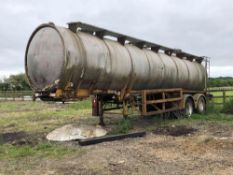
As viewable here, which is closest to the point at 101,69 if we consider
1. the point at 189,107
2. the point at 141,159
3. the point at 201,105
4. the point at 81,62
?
the point at 81,62

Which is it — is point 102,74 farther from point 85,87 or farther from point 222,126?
point 222,126

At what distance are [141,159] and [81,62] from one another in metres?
4.37

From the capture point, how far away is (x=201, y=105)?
2094cm

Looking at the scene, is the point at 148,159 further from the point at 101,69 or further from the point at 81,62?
the point at 101,69

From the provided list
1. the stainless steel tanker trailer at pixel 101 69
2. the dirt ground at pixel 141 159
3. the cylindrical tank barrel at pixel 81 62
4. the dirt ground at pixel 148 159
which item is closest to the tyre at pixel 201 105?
the stainless steel tanker trailer at pixel 101 69

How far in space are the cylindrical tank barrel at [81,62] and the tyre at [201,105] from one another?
5190mm

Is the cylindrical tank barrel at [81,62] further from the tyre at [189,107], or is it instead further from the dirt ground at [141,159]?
the tyre at [189,107]

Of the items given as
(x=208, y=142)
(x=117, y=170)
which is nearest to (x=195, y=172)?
(x=117, y=170)

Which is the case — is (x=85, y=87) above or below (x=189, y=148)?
above

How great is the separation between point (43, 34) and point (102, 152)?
15.4 feet

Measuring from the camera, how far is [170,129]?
14.5 m

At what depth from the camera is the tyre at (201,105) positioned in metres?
20.5

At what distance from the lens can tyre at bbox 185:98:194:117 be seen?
19.2 m

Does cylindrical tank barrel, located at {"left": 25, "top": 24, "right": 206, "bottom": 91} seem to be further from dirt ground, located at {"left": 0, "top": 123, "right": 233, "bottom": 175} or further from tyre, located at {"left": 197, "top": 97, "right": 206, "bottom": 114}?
tyre, located at {"left": 197, "top": 97, "right": 206, "bottom": 114}
